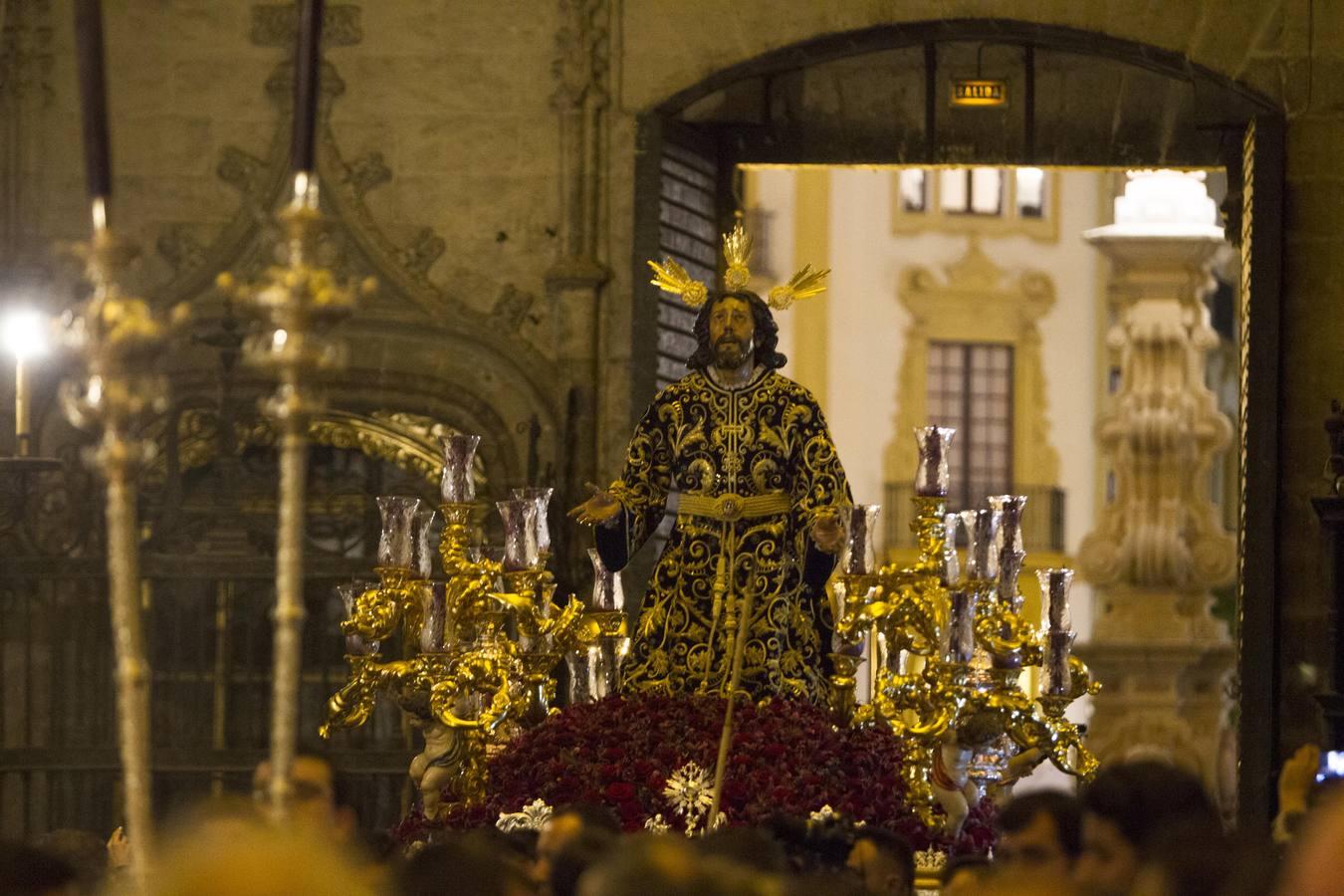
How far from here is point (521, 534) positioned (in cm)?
1052

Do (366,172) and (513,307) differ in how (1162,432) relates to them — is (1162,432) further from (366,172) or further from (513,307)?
(366,172)

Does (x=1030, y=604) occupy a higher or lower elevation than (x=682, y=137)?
lower

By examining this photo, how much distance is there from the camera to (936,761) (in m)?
9.81

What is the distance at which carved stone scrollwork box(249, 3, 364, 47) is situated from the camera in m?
14.8

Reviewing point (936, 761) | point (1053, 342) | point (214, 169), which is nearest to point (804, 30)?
point (214, 169)

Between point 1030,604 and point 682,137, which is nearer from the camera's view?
point 682,137

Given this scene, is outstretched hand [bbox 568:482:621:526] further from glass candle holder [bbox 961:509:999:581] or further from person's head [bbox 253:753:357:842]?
person's head [bbox 253:753:357:842]

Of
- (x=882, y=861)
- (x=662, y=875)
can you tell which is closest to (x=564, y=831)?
(x=882, y=861)

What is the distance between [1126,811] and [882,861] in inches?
62.7

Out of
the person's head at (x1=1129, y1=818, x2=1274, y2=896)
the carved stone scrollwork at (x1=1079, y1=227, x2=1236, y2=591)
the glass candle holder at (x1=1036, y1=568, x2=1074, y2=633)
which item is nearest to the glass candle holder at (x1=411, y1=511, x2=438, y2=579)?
the glass candle holder at (x1=1036, y1=568, x2=1074, y2=633)

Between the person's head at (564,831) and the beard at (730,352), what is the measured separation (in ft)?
11.2

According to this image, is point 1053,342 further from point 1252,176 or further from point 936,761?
point 936,761

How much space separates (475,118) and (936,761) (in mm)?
5944

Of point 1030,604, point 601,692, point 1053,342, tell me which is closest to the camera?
point 601,692
